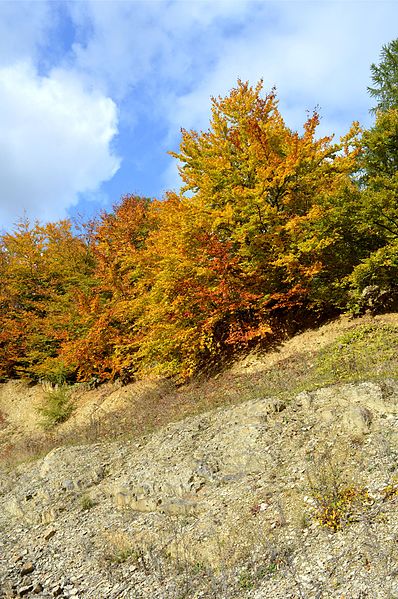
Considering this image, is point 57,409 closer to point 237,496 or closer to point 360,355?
point 237,496

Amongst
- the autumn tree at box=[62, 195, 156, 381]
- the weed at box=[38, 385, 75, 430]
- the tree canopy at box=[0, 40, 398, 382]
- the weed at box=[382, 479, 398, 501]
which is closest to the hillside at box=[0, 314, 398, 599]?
the weed at box=[382, 479, 398, 501]

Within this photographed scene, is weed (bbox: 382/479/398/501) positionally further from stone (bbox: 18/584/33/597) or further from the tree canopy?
the tree canopy

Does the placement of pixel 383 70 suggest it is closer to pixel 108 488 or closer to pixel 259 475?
pixel 259 475

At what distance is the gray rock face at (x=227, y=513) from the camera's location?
6.09 metres

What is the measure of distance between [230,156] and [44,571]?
16.2m

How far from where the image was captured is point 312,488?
7.45 meters

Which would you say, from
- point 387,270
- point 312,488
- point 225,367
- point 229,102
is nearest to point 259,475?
point 312,488

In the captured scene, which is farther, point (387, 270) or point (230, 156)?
point (230, 156)

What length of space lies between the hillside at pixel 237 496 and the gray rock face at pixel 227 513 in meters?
0.03

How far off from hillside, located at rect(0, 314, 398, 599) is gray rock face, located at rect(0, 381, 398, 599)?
0.03 metres

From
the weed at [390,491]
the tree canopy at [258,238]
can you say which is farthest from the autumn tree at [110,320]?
the weed at [390,491]

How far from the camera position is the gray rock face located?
6.09 metres

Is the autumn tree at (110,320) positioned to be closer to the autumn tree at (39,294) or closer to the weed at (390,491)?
the autumn tree at (39,294)

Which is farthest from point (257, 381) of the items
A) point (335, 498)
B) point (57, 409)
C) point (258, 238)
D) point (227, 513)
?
point (57, 409)
